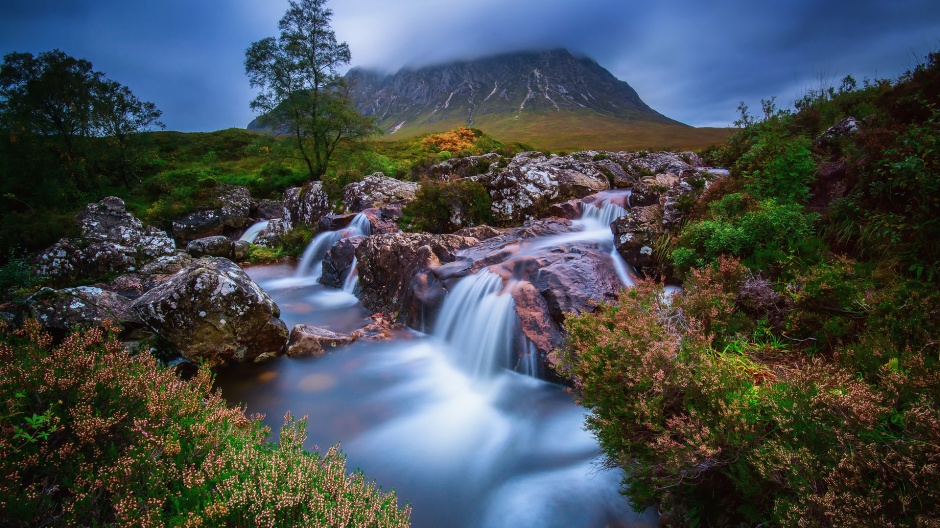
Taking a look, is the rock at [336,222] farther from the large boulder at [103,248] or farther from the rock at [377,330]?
the rock at [377,330]

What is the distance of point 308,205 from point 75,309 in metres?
15.3

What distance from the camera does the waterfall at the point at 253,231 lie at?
23.9m

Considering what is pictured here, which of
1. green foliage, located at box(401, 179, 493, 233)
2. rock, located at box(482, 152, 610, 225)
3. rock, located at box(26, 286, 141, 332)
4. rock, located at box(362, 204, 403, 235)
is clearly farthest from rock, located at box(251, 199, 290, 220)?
rock, located at box(26, 286, 141, 332)

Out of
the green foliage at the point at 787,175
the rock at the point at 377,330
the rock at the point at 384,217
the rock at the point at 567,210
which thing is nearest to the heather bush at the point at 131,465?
the rock at the point at 377,330

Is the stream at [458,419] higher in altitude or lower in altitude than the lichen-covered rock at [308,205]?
lower

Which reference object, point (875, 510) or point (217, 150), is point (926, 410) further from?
point (217, 150)

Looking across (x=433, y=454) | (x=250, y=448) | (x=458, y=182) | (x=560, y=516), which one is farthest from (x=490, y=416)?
(x=458, y=182)

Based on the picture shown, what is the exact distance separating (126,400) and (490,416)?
17.8 ft

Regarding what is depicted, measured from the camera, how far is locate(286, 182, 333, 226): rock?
22188 mm

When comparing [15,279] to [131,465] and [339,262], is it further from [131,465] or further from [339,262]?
[131,465]

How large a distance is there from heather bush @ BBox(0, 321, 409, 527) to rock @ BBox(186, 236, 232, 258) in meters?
17.7

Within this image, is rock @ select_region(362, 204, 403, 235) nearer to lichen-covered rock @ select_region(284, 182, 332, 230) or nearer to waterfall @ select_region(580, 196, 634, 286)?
lichen-covered rock @ select_region(284, 182, 332, 230)

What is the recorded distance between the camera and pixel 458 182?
16953mm

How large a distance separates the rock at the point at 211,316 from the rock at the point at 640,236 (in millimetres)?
9510
